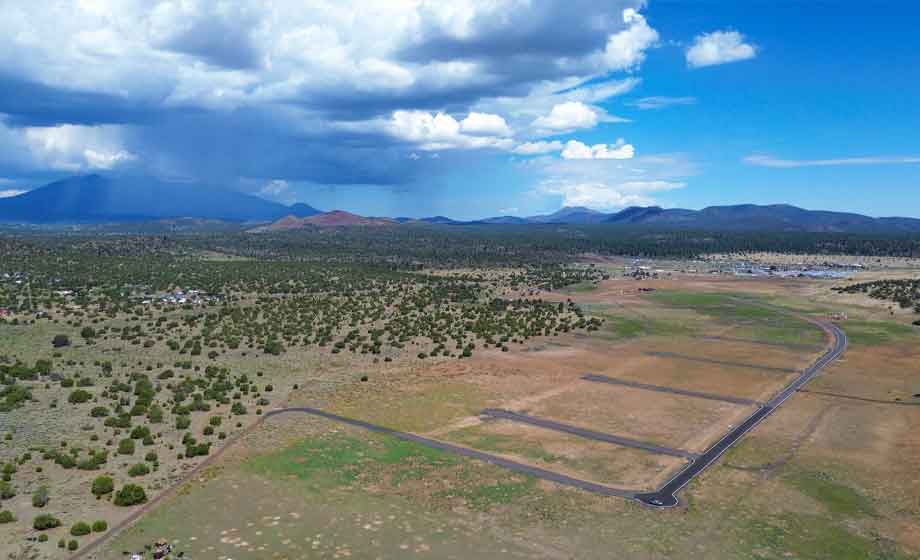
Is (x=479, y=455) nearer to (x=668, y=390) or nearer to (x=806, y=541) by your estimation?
(x=806, y=541)

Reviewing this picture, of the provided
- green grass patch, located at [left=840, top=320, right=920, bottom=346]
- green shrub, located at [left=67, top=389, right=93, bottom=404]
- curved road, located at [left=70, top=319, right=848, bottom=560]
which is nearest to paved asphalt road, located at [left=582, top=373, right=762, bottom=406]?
curved road, located at [left=70, top=319, right=848, bottom=560]

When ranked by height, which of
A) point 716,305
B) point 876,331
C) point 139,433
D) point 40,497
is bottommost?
point 40,497

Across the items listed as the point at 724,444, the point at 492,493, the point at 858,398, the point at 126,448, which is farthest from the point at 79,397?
the point at 858,398

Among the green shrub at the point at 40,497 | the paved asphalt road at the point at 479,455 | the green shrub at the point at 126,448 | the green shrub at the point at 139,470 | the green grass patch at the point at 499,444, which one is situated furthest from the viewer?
the green grass patch at the point at 499,444

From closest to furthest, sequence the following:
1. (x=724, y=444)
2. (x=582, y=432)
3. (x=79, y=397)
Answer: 1. (x=724, y=444)
2. (x=582, y=432)
3. (x=79, y=397)

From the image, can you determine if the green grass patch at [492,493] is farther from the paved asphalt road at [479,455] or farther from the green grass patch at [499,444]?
the green grass patch at [499,444]

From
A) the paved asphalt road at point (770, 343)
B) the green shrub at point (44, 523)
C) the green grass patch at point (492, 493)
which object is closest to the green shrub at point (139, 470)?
the green shrub at point (44, 523)

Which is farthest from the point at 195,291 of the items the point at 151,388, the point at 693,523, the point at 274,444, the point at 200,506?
the point at 693,523
